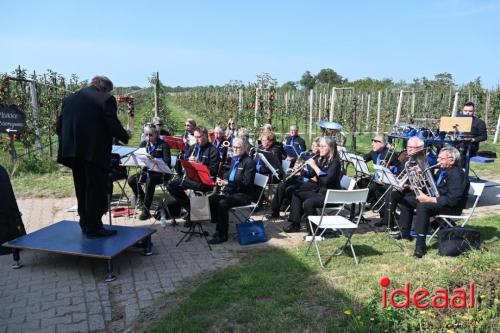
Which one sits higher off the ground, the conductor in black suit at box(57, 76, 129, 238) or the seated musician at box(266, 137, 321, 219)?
the conductor in black suit at box(57, 76, 129, 238)

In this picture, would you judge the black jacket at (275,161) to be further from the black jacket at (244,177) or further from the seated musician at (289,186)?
the black jacket at (244,177)

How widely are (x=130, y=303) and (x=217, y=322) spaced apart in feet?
3.00

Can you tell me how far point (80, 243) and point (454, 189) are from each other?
429 cm

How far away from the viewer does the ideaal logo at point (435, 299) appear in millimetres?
3102

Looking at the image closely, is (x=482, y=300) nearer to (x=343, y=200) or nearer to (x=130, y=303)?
(x=343, y=200)

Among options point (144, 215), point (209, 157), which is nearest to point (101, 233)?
point (144, 215)

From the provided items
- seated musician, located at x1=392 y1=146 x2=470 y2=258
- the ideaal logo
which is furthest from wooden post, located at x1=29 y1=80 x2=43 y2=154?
the ideaal logo

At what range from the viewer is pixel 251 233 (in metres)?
5.50

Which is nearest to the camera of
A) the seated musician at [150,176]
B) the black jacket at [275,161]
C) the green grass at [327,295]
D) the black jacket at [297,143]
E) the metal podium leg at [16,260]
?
the green grass at [327,295]

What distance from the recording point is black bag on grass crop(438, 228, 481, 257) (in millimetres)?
4820

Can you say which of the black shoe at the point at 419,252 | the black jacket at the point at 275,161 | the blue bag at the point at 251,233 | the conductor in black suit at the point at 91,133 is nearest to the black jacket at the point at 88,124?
the conductor in black suit at the point at 91,133

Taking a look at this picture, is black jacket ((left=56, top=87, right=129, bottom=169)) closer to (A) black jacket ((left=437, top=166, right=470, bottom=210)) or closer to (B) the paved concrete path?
(B) the paved concrete path

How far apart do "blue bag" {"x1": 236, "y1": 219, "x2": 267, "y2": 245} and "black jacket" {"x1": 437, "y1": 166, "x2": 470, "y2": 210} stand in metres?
2.21

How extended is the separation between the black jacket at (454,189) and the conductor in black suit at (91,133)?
373 cm
